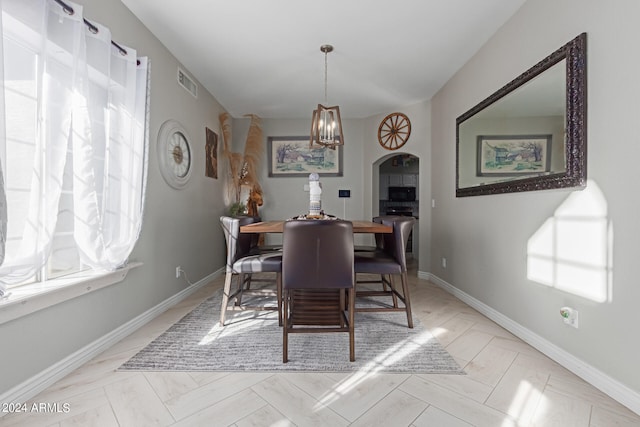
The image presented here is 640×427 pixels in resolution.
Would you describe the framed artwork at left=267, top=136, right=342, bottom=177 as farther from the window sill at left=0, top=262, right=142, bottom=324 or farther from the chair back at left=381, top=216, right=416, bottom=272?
the window sill at left=0, top=262, right=142, bottom=324

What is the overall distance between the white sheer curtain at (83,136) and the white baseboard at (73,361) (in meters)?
0.52

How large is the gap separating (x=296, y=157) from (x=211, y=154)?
4.99 feet

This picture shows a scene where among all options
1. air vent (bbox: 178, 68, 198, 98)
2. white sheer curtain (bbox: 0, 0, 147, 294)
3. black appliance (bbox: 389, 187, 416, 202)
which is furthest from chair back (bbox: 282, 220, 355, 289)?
black appliance (bbox: 389, 187, 416, 202)

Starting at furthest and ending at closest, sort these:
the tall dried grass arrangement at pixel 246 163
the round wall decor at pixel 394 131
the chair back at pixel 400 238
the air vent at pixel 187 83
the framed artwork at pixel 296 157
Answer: the framed artwork at pixel 296 157 < the tall dried grass arrangement at pixel 246 163 < the round wall decor at pixel 394 131 < the air vent at pixel 187 83 < the chair back at pixel 400 238

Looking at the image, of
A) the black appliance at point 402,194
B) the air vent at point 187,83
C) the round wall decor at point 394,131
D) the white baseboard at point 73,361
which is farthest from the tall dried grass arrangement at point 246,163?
the black appliance at point 402,194

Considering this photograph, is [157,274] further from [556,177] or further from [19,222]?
[556,177]

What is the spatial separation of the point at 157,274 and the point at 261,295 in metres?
1.05

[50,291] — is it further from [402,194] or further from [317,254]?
[402,194]

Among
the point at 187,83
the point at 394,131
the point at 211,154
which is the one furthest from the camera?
the point at 394,131

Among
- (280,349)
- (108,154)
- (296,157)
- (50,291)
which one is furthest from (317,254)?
(296,157)

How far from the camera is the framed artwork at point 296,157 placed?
4.77m

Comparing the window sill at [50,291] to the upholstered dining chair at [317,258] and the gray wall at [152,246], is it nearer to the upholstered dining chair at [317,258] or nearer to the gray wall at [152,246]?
the gray wall at [152,246]

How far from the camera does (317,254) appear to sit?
167cm

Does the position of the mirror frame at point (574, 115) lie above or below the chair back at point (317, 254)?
above
